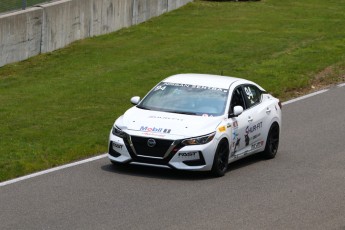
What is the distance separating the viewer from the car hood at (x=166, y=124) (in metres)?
15.7

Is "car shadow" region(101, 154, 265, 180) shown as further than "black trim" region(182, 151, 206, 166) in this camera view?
Yes

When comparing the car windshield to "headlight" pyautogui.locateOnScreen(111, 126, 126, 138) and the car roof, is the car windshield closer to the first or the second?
the car roof

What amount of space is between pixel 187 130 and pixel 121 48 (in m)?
13.8

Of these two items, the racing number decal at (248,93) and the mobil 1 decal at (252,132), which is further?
Result: the racing number decal at (248,93)

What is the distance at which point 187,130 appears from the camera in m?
15.8

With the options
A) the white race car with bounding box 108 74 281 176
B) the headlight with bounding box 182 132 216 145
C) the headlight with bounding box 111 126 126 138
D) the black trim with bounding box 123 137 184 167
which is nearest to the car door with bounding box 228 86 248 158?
the white race car with bounding box 108 74 281 176

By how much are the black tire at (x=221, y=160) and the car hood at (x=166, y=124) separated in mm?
320

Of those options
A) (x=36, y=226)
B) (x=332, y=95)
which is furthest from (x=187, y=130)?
(x=332, y=95)

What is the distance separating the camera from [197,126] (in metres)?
15.9

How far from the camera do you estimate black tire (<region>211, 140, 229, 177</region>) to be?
1598 cm

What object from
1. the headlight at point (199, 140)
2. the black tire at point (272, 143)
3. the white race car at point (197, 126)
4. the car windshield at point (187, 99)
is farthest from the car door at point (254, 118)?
the headlight at point (199, 140)

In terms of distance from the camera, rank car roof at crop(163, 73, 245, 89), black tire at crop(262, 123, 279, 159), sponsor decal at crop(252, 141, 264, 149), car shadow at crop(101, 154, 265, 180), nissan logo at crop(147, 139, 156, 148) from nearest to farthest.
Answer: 1. nissan logo at crop(147, 139, 156, 148)
2. car shadow at crop(101, 154, 265, 180)
3. car roof at crop(163, 73, 245, 89)
4. sponsor decal at crop(252, 141, 264, 149)
5. black tire at crop(262, 123, 279, 159)

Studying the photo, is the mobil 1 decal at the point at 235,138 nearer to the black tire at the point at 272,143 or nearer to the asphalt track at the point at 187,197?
the asphalt track at the point at 187,197

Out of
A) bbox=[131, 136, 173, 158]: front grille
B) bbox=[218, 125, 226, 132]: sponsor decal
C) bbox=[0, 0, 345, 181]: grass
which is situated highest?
bbox=[218, 125, 226, 132]: sponsor decal
